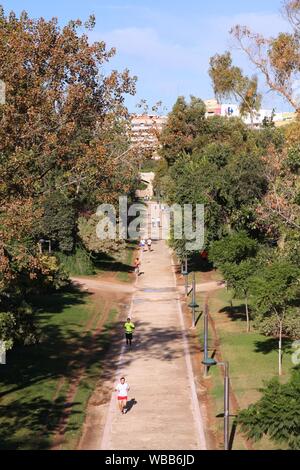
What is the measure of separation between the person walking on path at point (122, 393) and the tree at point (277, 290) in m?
6.33

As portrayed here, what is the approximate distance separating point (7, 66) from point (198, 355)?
1402 centimetres

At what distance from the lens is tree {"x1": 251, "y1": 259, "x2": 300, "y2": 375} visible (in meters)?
23.0

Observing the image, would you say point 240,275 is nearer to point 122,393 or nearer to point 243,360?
point 243,360

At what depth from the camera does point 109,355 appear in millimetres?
26625

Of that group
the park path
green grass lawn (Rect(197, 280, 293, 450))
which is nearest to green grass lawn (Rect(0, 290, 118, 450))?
the park path

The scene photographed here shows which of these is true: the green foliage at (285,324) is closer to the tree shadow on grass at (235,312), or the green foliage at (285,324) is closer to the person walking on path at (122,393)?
the tree shadow on grass at (235,312)

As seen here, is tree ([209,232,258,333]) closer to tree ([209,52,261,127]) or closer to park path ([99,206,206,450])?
park path ([99,206,206,450])

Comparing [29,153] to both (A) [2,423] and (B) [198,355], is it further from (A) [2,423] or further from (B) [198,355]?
(B) [198,355]

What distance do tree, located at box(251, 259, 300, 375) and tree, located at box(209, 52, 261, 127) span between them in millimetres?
48931

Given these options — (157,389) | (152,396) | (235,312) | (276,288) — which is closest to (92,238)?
(235,312)

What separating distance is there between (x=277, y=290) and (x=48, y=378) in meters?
8.96

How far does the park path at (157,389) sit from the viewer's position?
17.2m

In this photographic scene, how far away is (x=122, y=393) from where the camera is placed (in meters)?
19.0
